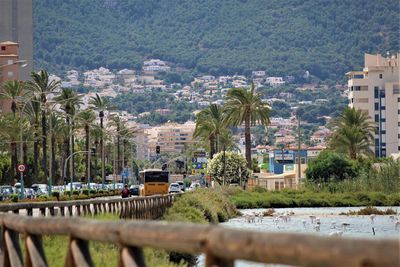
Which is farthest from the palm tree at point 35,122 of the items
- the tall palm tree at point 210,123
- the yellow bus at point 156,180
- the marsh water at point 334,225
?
the marsh water at point 334,225

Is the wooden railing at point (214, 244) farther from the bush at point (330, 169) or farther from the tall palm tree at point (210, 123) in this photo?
the tall palm tree at point (210, 123)

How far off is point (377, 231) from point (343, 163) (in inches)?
2695

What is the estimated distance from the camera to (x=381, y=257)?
555cm

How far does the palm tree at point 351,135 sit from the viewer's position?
138125mm

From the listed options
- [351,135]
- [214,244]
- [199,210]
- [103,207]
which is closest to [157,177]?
[199,210]

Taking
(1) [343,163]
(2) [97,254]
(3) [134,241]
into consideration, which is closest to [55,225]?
(3) [134,241]

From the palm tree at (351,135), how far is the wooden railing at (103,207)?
216 ft

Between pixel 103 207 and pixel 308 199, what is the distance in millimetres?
67911

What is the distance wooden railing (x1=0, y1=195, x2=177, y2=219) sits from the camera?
2670cm

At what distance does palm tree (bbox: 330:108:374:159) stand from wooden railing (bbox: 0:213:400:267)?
129 m

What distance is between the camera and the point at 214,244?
6715mm

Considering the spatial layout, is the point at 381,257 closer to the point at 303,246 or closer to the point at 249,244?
the point at 303,246

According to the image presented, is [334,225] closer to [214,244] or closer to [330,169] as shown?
[214,244]

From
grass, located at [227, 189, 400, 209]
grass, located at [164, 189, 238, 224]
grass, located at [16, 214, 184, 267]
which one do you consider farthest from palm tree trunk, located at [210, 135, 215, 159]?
grass, located at [16, 214, 184, 267]
